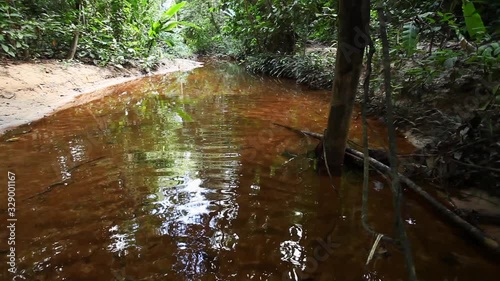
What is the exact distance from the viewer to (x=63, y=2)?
7453 millimetres

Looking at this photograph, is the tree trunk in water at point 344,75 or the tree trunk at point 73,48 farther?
the tree trunk at point 73,48

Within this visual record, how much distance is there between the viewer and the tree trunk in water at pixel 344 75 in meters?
2.21

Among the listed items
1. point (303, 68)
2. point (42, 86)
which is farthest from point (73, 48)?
point (303, 68)

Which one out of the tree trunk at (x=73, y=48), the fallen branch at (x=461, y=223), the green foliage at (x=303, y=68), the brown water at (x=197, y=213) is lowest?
the brown water at (x=197, y=213)

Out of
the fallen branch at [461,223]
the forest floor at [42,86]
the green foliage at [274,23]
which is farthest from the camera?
the green foliage at [274,23]

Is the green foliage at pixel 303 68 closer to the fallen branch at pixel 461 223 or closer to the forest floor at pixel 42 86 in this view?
the forest floor at pixel 42 86

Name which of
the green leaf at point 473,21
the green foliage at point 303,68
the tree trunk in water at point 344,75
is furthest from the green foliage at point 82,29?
the green leaf at point 473,21

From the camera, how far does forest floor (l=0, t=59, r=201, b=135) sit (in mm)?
4480

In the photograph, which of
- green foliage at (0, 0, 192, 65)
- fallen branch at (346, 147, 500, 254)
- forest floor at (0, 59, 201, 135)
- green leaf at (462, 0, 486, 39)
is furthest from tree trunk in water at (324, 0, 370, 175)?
green foliage at (0, 0, 192, 65)

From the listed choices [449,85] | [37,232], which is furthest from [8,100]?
[449,85]

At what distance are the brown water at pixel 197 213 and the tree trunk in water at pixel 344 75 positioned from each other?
261mm

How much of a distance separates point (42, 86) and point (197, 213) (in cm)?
510

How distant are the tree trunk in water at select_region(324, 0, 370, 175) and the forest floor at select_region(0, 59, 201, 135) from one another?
3.77m

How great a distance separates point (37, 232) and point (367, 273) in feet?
6.32
